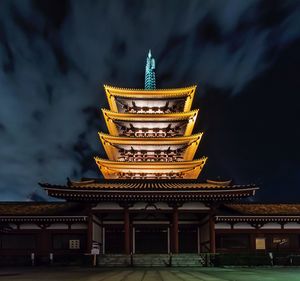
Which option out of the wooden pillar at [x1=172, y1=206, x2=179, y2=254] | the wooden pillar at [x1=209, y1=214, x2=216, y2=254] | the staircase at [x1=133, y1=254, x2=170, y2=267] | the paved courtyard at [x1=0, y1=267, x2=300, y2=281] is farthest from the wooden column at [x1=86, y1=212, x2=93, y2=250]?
the wooden pillar at [x1=209, y1=214, x2=216, y2=254]

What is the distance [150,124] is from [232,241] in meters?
16.1

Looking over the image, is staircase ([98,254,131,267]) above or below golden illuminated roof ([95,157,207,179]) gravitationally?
below

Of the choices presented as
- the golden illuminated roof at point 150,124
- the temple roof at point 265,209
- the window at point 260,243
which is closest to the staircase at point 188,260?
the temple roof at point 265,209

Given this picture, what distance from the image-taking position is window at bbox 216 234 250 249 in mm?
32906

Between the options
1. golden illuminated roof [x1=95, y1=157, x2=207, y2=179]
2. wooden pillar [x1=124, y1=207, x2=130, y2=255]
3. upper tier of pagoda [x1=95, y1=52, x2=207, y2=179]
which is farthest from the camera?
upper tier of pagoda [x1=95, y1=52, x2=207, y2=179]

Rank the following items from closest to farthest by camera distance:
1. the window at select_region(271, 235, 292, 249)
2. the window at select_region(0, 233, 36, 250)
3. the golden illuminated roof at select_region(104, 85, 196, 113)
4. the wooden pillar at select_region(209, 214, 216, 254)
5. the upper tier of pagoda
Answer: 1. the wooden pillar at select_region(209, 214, 216, 254)
2. the window at select_region(0, 233, 36, 250)
3. the window at select_region(271, 235, 292, 249)
4. the upper tier of pagoda
5. the golden illuminated roof at select_region(104, 85, 196, 113)

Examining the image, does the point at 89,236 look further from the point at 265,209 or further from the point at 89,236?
the point at 265,209

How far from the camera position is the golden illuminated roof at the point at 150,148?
4197cm

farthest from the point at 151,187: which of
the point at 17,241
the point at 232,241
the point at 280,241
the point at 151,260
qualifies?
the point at 280,241

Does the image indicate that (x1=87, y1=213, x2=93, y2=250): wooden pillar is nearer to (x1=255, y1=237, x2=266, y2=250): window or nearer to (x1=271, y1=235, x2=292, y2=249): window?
(x1=255, y1=237, x2=266, y2=250): window

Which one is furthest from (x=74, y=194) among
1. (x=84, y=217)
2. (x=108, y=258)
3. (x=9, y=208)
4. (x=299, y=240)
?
(x=299, y=240)

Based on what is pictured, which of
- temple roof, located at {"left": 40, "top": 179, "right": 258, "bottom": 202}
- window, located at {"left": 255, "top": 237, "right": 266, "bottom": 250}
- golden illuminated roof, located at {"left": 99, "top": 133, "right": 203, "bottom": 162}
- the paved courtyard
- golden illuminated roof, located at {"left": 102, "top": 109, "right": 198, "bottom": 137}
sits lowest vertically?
the paved courtyard

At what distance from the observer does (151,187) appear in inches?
1221

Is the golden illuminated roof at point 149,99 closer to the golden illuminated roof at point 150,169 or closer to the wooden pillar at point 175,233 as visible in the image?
the golden illuminated roof at point 150,169
